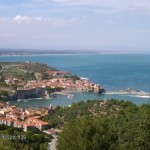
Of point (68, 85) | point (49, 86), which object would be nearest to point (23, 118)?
point (49, 86)

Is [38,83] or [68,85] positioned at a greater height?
[38,83]

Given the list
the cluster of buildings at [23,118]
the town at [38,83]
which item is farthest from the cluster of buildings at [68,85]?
the cluster of buildings at [23,118]

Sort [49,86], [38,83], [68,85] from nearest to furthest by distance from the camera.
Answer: [49,86] < [68,85] < [38,83]

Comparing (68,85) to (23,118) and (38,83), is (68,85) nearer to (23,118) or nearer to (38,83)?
(38,83)

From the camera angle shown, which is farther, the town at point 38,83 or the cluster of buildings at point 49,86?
the town at point 38,83

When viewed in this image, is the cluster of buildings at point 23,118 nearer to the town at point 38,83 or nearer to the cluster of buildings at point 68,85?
the town at point 38,83

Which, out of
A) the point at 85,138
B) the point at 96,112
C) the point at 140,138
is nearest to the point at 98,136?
the point at 85,138

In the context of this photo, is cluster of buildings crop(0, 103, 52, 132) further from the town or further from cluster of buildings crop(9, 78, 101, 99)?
the town

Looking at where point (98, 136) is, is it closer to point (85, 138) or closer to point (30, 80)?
point (85, 138)
